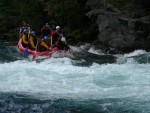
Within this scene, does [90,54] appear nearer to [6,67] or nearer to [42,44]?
[42,44]

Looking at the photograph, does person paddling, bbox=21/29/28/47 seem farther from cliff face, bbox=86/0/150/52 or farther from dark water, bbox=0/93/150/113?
dark water, bbox=0/93/150/113

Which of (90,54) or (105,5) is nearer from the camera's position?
(90,54)

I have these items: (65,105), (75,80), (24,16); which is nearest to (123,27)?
(75,80)

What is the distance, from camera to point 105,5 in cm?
2109

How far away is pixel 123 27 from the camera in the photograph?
19016 millimetres

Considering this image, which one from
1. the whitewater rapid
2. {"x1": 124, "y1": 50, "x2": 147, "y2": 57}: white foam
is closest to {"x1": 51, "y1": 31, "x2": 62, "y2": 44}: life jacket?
the whitewater rapid

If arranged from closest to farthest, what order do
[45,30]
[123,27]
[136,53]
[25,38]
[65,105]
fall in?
[65,105]
[136,53]
[123,27]
[25,38]
[45,30]

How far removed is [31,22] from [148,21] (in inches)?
372

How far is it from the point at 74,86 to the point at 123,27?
25.5 feet

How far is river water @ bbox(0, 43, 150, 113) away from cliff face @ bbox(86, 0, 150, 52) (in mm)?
1535

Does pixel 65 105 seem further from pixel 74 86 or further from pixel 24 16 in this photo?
pixel 24 16

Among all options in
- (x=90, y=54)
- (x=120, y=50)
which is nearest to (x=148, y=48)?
(x=120, y=50)

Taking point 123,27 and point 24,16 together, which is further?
point 24,16

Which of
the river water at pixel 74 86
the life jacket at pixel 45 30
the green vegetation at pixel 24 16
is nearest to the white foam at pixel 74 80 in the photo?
Result: the river water at pixel 74 86
